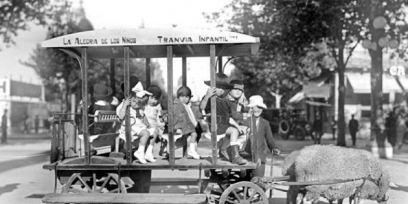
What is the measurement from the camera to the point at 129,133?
6.75m

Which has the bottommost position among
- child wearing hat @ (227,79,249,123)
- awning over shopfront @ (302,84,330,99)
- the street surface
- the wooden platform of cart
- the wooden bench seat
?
the street surface

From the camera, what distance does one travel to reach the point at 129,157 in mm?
6793

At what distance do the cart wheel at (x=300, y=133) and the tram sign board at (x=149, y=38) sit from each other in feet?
69.9

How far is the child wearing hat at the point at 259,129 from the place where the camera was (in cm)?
691

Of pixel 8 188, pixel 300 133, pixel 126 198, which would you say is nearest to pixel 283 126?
pixel 300 133

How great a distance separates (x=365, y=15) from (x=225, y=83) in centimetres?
1068

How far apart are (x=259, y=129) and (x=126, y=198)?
2110 millimetres

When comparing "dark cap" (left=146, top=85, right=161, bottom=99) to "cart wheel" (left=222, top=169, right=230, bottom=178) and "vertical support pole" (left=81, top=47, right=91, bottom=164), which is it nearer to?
"vertical support pole" (left=81, top=47, right=91, bottom=164)

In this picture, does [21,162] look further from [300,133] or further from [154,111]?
[300,133]

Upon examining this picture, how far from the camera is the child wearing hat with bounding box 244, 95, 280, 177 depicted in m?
6.91

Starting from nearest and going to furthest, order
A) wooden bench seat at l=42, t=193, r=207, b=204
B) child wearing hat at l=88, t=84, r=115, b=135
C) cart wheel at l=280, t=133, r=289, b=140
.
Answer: wooden bench seat at l=42, t=193, r=207, b=204, child wearing hat at l=88, t=84, r=115, b=135, cart wheel at l=280, t=133, r=289, b=140

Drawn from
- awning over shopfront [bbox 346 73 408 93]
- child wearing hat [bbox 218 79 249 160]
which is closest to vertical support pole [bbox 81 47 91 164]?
child wearing hat [bbox 218 79 249 160]

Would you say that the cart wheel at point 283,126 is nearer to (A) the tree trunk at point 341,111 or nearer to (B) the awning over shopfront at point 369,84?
(A) the tree trunk at point 341,111

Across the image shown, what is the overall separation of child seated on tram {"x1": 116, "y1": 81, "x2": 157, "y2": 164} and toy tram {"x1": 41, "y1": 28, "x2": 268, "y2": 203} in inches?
7.1
